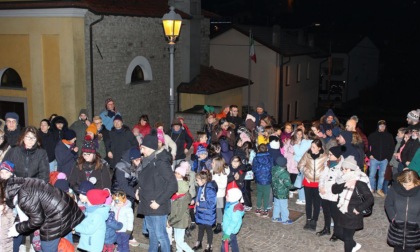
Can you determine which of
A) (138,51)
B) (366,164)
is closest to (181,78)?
(138,51)

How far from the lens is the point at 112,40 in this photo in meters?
16.4

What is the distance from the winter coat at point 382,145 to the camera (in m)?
11.0

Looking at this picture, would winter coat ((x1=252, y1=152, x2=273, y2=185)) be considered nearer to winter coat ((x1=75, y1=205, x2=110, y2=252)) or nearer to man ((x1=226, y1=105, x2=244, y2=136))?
man ((x1=226, y1=105, x2=244, y2=136))

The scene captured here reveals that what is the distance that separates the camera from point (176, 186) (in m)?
7.13

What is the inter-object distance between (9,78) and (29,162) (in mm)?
9307

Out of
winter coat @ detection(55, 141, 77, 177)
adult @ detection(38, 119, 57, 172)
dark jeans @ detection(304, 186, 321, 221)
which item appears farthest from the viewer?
adult @ detection(38, 119, 57, 172)

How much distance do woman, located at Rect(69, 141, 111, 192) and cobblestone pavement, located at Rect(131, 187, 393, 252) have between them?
145cm

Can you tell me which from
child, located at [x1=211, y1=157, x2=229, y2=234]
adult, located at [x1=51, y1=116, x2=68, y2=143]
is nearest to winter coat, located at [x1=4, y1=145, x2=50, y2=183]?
adult, located at [x1=51, y1=116, x2=68, y2=143]

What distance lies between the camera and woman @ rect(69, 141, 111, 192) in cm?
775

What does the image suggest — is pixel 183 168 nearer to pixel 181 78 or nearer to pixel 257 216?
pixel 257 216

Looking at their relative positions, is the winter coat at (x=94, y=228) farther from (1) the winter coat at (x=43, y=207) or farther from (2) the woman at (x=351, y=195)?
(2) the woman at (x=351, y=195)

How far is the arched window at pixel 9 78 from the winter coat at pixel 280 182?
33.2 feet

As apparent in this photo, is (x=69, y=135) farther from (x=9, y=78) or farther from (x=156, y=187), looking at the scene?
(x=9, y=78)

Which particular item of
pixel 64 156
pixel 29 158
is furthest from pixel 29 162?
pixel 64 156
